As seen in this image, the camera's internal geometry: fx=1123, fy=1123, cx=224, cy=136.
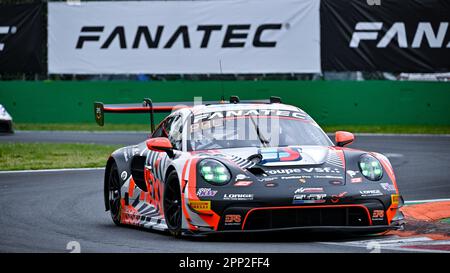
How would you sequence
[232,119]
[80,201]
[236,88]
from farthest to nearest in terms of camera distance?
[236,88] → [80,201] → [232,119]

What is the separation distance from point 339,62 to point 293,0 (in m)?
1.87

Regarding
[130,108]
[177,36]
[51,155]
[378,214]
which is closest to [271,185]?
[378,214]

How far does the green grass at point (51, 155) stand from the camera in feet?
58.7

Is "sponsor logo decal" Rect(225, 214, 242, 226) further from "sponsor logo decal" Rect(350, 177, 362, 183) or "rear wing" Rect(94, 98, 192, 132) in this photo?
"rear wing" Rect(94, 98, 192, 132)

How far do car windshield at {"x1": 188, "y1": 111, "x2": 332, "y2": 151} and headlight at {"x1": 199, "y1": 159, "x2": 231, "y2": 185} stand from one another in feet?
2.06

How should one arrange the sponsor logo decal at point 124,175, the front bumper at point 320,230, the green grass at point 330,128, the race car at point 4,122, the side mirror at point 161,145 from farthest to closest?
the race car at point 4,122 → the green grass at point 330,128 → the sponsor logo decal at point 124,175 → the side mirror at point 161,145 → the front bumper at point 320,230

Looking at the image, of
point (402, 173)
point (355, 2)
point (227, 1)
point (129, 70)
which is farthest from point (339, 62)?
point (402, 173)

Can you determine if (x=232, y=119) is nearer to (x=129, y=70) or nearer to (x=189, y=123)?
(x=189, y=123)

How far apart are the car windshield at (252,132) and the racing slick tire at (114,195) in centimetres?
143

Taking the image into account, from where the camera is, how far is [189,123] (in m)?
9.93

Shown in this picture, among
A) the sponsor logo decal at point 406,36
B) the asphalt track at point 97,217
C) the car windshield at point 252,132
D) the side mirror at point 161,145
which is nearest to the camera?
the asphalt track at point 97,217

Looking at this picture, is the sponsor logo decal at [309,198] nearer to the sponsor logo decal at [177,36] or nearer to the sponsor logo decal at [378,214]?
the sponsor logo decal at [378,214]

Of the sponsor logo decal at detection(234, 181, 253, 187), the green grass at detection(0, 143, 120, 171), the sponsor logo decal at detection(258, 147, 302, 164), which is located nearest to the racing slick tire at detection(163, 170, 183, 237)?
the sponsor logo decal at detection(234, 181, 253, 187)

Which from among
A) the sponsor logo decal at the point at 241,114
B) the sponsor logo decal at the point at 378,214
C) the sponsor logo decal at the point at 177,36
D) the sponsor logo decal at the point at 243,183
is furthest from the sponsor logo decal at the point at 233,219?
the sponsor logo decal at the point at 177,36
